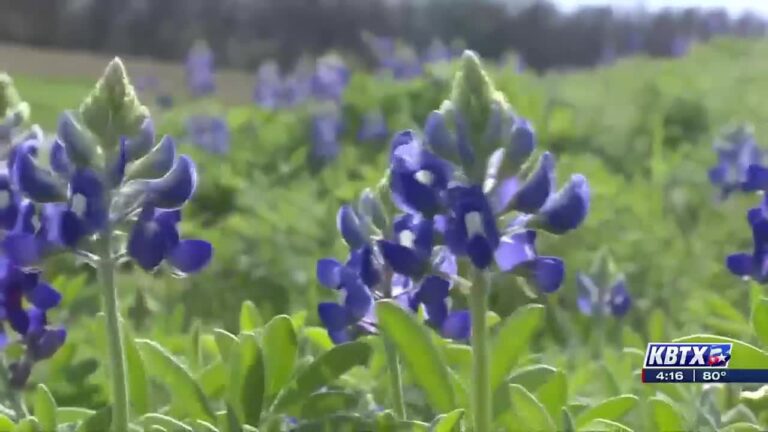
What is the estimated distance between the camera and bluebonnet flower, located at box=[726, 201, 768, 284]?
1247 mm

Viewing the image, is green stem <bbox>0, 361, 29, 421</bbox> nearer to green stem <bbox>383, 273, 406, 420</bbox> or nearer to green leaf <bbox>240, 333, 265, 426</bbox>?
green leaf <bbox>240, 333, 265, 426</bbox>

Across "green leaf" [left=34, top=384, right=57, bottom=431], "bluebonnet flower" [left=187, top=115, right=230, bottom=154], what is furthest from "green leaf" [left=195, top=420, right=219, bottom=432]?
"bluebonnet flower" [left=187, top=115, right=230, bottom=154]

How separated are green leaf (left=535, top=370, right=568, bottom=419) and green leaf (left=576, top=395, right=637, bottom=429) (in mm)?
24

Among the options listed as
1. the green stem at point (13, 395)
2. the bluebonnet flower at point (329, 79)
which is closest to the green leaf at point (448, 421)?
the green stem at point (13, 395)

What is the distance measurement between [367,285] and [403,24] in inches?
165

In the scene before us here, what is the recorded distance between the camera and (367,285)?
1.09 metres

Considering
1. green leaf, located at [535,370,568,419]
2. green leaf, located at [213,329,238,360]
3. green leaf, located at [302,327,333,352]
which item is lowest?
green leaf, located at [535,370,568,419]

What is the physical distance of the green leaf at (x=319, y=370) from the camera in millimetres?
1039

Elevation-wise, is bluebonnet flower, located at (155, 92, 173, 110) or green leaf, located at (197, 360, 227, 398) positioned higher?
bluebonnet flower, located at (155, 92, 173, 110)

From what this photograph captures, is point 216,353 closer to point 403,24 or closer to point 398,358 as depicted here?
point 398,358

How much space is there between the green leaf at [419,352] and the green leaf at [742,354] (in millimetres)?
241

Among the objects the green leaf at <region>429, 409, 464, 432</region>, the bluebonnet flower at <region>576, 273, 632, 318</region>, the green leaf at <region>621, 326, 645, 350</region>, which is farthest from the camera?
the bluebonnet flower at <region>576, 273, 632, 318</region>

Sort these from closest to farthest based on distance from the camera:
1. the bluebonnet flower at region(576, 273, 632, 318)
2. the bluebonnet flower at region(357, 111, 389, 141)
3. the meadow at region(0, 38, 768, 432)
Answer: the meadow at region(0, 38, 768, 432) → the bluebonnet flower at region(576, 273, 632, 318) → the bluebonnet flower at region(357, 111, 389, 141)

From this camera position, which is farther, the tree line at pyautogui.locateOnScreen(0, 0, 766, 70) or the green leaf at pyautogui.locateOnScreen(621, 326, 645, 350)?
the tree line at pyautogui.locateOnScreen(0, 0, 766, 70)
